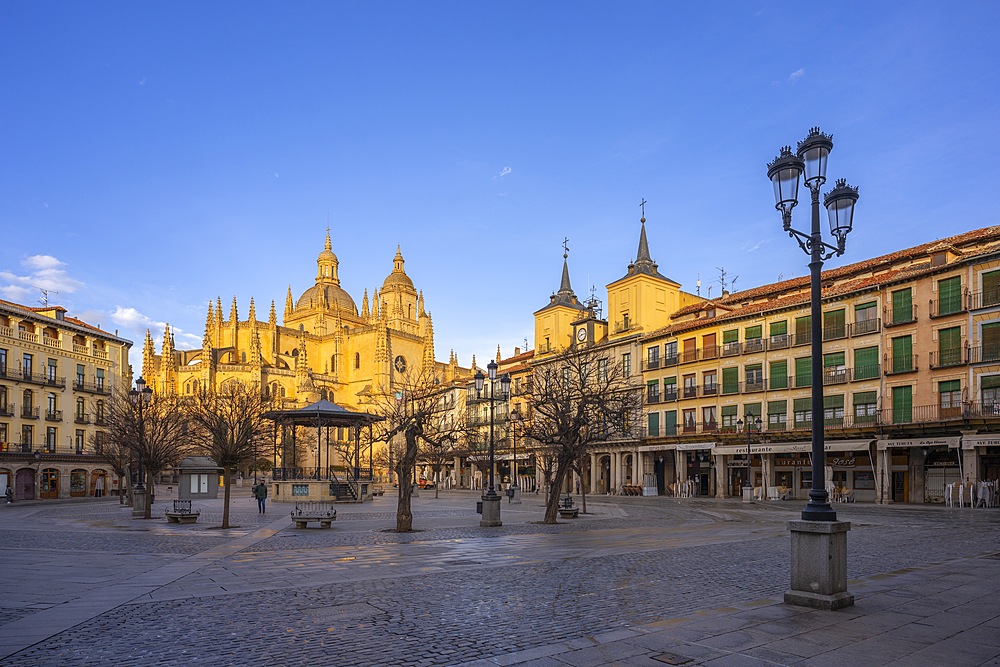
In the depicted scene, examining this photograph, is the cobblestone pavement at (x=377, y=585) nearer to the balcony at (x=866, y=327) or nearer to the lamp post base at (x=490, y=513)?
the lamp post base at (x=490, y=513)

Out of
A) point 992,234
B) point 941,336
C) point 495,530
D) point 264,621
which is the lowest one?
point 495,530

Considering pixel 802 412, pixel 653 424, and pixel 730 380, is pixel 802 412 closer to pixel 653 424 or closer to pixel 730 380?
pixel 730 380

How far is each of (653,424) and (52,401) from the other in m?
42.3

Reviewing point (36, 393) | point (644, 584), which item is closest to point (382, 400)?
point (36, 393)

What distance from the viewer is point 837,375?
4069cm

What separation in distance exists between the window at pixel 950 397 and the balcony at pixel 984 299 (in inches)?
144

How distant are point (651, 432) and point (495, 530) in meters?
31.7

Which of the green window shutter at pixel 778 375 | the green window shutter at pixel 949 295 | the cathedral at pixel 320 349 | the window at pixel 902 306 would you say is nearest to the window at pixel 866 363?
the window at pixel 902 306

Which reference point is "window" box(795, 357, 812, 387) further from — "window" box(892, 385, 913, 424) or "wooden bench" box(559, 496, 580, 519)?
"wooden bench" box(559, 496, 580, 519)

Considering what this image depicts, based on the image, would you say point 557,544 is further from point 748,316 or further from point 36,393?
point 36,393

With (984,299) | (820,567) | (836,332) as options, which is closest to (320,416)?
(836,332)

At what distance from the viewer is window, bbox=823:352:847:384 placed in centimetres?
4044

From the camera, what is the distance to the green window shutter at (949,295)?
35.2 meters

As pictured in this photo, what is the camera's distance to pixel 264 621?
865cm
